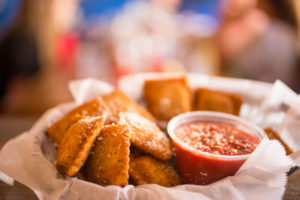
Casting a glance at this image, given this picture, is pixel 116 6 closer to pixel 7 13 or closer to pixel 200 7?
pixel 200 7

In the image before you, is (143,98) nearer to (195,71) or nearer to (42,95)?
(195,71)

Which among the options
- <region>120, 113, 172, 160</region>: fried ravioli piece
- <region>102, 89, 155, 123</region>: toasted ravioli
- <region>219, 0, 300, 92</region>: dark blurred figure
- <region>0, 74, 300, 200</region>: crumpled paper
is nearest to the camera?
<region>0, 74, 300, 200</region>: crumpled paper

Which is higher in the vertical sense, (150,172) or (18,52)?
(150,172)

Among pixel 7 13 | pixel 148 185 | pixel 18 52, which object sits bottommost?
pixel 18 52

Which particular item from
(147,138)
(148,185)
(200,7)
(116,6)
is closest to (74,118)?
(147,138)

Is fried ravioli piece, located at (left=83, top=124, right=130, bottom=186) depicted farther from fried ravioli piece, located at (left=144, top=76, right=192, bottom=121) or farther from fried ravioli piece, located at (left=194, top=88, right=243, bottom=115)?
fried ravioli piece, located at (left=194, top=88, right=243, bottom=115)

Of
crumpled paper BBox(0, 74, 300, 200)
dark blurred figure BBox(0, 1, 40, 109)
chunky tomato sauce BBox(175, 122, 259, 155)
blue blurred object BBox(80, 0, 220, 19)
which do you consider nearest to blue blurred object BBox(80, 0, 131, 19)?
blue blurred object BBox(80, 0, 220, 19)
